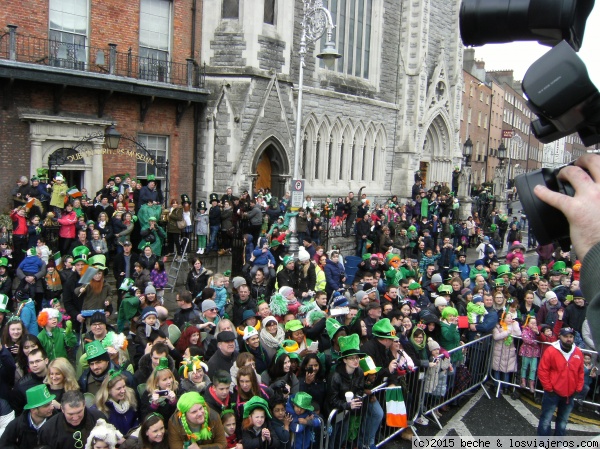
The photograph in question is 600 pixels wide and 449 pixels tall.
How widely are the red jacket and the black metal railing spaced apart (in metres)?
13.4

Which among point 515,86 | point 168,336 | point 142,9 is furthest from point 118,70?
point 515,86

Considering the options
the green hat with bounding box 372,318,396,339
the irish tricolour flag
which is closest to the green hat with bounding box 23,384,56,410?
the green hat with bounding box 372,318,396,339

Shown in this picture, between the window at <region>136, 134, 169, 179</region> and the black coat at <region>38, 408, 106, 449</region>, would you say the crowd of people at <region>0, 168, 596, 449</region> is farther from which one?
the window at <region>136, 134, 169, 179</region>

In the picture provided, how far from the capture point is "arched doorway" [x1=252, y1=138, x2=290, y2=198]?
19.8m

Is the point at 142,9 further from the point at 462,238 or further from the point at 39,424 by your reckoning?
the point at 39,424

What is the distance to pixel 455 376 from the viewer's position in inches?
363

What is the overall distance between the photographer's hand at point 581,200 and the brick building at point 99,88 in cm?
1488

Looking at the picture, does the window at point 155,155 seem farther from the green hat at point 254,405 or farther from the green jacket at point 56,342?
the green hat at point 254,405

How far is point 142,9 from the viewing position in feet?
56.6

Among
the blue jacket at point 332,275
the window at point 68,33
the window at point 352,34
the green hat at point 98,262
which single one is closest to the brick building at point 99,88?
the window at point 68,33

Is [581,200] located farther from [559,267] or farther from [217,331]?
[559,267]

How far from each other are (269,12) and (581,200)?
1896 centimetres

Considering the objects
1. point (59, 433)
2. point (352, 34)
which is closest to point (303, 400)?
point (59, 433)

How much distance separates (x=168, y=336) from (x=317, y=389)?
2.17 meters
